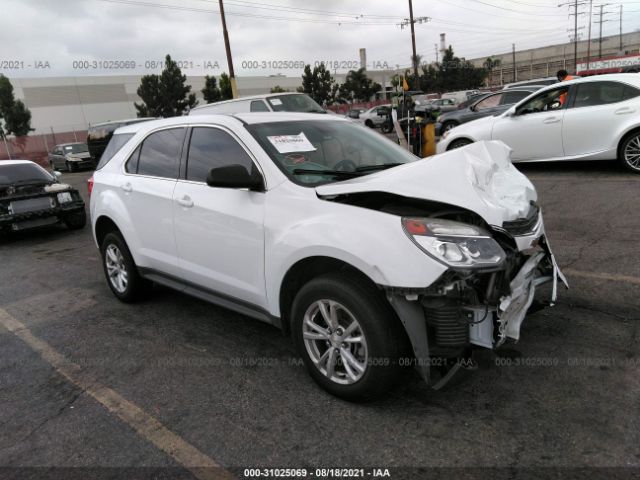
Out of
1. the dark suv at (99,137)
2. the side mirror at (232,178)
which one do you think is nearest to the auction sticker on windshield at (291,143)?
the side mirror at (232,178)

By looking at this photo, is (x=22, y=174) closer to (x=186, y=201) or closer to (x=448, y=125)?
(x=186, y=201)

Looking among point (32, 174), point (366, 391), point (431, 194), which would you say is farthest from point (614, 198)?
point (32, 174)

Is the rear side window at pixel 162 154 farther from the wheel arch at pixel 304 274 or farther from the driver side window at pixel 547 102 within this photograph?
the driver side window at pixel 547 102

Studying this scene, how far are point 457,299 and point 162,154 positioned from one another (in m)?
2.87

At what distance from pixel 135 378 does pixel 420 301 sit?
212 cm

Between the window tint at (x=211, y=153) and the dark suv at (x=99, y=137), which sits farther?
the dark suv at (x=99, y=137)

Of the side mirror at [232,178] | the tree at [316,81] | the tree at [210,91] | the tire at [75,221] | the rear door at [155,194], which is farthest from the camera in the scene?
the tree at [316,81]

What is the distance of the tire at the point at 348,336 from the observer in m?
2.63

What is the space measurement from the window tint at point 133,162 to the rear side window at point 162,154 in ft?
0.16

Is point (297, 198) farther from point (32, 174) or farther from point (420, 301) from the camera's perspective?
point (32, 174)

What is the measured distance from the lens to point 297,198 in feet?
10.2

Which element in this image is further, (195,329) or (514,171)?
(195,329)

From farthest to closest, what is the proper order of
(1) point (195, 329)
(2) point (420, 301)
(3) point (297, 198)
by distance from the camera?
(1) point (195, 329)
(3) point (297, 198)
(2) point (420, 301)

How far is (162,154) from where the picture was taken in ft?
14.0
